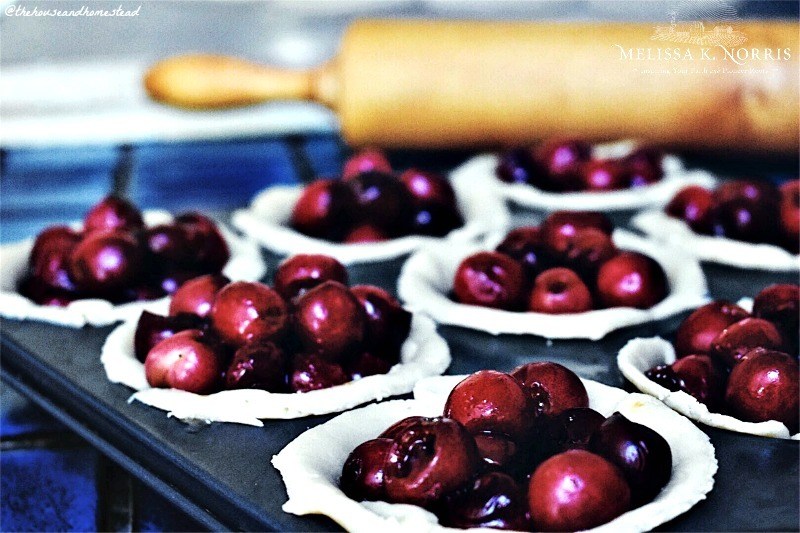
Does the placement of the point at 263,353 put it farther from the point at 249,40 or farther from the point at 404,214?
the point at 249,40

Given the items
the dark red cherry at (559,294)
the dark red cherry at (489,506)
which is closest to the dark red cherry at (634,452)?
the dark red cherry at (489,506)

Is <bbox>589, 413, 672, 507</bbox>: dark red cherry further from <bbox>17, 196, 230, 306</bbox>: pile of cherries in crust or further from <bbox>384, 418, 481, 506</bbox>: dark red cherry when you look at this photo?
<bbox>17, 196, 230, 306</bbox>: pile of cherries in crust

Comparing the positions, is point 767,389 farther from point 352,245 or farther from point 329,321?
point 352,245

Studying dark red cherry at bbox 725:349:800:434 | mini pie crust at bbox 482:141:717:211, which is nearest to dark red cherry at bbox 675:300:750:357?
dark red cherry at bbox 725:349:800:434

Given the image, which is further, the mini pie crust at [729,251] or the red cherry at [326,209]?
the red cherry at [326,209]

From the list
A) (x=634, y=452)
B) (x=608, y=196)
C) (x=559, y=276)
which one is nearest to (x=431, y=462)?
(x=634, y=452)

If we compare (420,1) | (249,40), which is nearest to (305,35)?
(249,40)

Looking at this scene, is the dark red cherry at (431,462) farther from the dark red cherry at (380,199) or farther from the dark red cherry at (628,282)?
the dark red cherry at (380,199)
